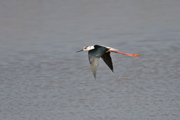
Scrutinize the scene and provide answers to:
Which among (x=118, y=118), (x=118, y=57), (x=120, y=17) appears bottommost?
(x=118, y=118)

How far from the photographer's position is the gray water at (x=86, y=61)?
21.0 ft

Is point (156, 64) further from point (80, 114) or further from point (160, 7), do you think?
point (160, 7)

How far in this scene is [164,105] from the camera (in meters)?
6.32

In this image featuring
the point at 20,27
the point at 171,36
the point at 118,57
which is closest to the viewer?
the point at 118,57

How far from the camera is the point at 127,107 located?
6336mm

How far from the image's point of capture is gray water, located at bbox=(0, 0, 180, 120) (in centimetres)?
641

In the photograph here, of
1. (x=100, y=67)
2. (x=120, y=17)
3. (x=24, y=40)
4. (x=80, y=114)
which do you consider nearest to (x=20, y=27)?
(x=24, y=40)

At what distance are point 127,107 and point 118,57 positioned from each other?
2594mm

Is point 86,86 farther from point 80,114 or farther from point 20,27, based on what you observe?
point 20,27

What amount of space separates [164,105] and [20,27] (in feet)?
17.3

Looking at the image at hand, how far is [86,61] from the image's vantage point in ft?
28.2

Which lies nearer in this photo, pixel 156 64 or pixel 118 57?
pixel 156 64

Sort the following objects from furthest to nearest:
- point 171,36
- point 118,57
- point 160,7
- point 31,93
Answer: point 160,7 → point 171,36 → point 118,57 → point 31,93

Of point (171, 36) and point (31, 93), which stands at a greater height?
point (171, 36)
